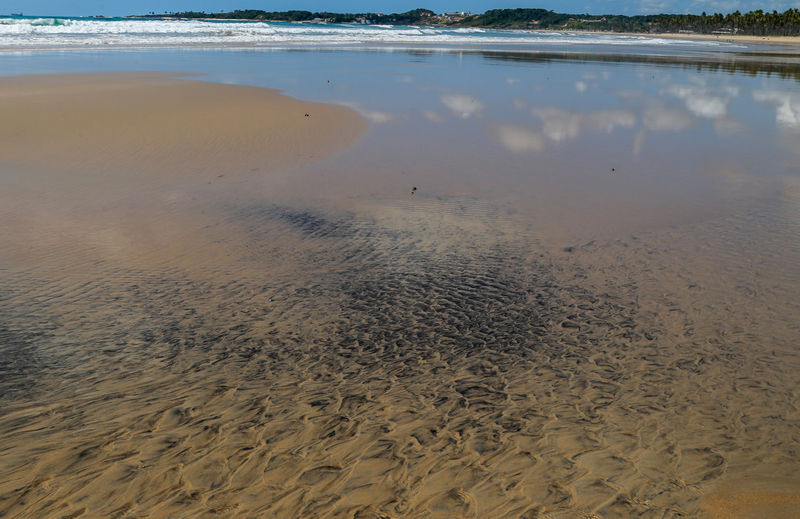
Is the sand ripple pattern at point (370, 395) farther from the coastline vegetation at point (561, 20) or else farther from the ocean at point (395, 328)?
the coastline vegetation at point (561, 20)

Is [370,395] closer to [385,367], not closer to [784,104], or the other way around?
[385,367]

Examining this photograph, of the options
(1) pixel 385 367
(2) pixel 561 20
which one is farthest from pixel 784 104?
(2) pixel 561 20

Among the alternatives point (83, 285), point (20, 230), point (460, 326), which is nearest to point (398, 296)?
point (460, 326)

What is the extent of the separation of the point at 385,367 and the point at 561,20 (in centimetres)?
17739

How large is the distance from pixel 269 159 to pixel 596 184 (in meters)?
5.75

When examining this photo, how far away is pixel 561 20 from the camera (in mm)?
161750

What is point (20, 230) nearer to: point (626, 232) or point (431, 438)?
point (431, 438)

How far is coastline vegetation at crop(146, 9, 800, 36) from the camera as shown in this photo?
113812 mm

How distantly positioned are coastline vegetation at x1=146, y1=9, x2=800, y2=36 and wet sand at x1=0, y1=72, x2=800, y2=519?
131 metres

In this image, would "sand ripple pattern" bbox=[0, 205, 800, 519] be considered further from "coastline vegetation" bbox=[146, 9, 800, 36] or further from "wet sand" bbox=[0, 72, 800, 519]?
"coastline vegetation" bbox=[146, 9, 800, 36]

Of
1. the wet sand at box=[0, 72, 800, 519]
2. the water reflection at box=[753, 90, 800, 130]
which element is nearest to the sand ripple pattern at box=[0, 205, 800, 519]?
the wet sand at box=[0, 72, 800, 519]

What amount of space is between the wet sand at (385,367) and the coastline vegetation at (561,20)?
131 metres

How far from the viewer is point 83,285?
5.52 meters

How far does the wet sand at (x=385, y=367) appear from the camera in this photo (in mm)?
3230
